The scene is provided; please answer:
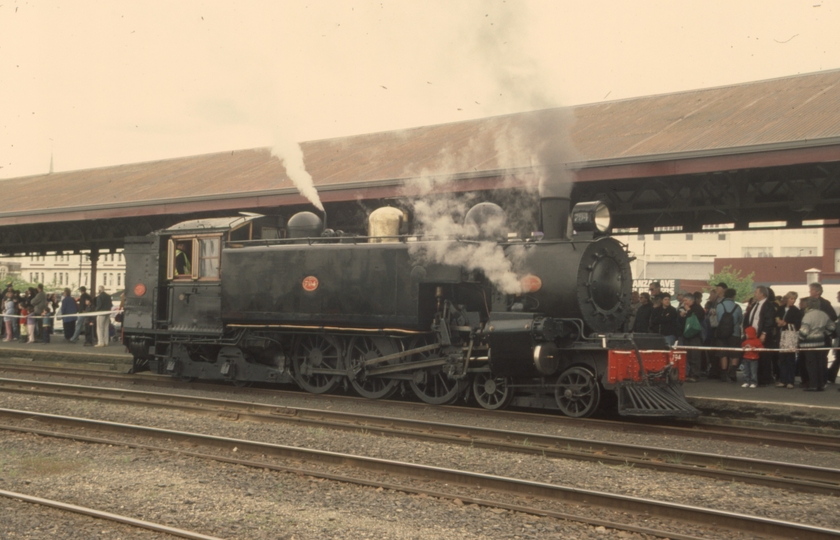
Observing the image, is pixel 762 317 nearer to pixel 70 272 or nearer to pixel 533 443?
pixel 533 443

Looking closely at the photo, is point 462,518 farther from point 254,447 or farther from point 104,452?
point 104,452

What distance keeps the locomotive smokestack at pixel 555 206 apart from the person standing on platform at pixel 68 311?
47.8ft

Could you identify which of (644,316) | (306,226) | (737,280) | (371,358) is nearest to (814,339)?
(644,316)

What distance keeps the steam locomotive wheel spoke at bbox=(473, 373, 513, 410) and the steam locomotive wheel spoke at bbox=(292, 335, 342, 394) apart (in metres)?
2.28

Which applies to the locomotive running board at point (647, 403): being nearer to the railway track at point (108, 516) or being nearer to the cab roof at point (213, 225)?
the railway track at point (108, 516)

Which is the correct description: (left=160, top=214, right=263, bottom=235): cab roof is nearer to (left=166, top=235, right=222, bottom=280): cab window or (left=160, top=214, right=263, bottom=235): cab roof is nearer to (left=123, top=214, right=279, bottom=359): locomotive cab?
(left=123, top=214, right=279, bottom=359): locomotive cab

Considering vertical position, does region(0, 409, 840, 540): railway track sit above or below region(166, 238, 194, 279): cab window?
below

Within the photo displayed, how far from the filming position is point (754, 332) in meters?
11.4

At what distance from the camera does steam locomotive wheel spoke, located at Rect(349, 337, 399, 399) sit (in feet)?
36.9

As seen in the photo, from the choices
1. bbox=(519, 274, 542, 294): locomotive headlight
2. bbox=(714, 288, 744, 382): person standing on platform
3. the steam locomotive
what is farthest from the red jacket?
bbox=(519, 274, 542, 294): locomotive headlight

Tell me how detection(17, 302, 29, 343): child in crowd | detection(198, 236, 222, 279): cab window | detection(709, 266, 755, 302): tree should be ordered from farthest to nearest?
detection(709, 266, 755, 302): tree < detection(17, 302, 29, 343): child in crowd < detection(198, 236, 222, 279): cab window

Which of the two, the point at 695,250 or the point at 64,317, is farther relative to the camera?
the point at 695,250

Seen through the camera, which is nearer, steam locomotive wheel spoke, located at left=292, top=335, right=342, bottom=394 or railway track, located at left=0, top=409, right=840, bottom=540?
railway track, located at left=0, top=409, right=840, bottom=540

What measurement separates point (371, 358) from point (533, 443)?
3743 millimetres
